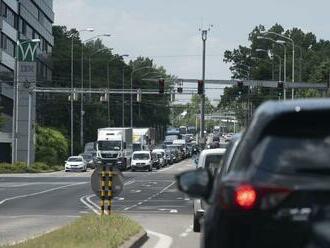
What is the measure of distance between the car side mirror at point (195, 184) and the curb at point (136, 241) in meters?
8.20

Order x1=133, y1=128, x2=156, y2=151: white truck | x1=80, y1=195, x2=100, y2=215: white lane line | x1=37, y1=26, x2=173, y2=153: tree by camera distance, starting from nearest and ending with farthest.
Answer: x1=80, y1=195, x2=100, y2=215: white lane line, x1=133, y1=128, x2=156, y2=151: white truck, x1=37, y1=26, x2=173, y2=153: tree

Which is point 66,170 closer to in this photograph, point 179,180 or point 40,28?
point 40,28

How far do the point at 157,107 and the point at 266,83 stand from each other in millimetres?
84791

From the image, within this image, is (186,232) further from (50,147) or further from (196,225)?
(50,147)

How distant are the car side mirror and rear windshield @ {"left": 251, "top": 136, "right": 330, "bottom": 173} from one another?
911 mm

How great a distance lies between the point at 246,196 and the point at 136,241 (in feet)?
35.6

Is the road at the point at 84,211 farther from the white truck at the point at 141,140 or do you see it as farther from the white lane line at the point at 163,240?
the white truck at the point at 141,140

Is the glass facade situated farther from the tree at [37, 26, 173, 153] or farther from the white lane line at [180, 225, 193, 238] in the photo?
the white lane line at [180, 225, 193, 238]

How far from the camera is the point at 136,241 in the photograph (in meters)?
15.4

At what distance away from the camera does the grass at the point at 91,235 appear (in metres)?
13.4

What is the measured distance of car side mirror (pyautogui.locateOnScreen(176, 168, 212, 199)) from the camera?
5805 mm

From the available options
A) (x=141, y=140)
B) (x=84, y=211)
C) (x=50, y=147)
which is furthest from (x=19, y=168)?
(x=84, y=211)

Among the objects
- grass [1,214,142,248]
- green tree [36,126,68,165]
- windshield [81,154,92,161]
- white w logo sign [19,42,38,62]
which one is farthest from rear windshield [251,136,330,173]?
green tree [36,126,68,165]

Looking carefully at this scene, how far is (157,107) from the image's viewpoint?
152 meters
